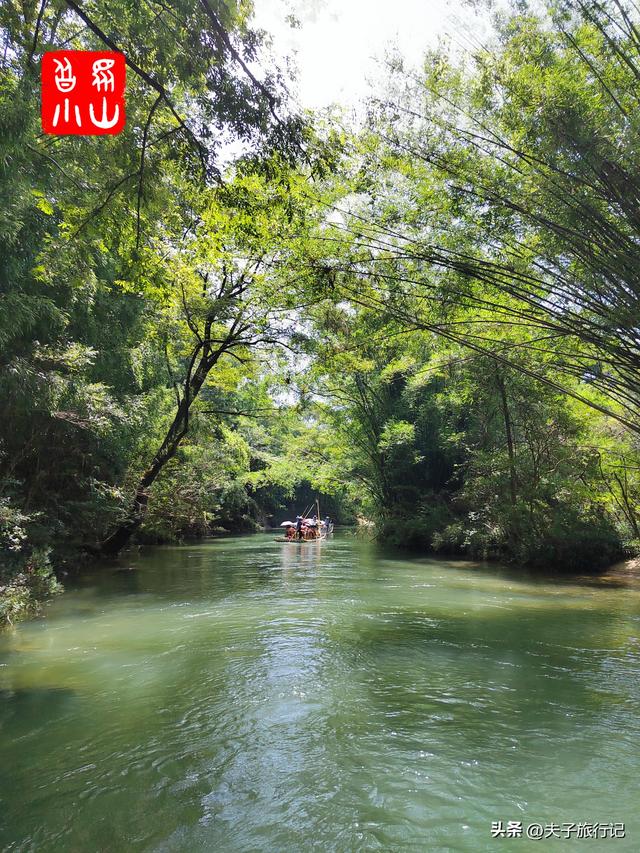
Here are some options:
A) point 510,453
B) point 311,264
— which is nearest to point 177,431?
point 311,264

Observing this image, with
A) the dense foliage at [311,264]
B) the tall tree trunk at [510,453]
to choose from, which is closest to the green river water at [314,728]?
the dense foliage at [311,264]

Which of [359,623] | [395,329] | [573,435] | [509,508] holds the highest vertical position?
[395,329]

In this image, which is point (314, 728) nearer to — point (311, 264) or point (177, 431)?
point (311, 264)

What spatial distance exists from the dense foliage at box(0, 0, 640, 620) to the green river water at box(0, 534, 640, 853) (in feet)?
9.35

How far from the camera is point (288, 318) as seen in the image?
41.1 feet

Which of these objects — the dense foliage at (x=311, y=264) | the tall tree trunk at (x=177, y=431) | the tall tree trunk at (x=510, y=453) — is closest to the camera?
the dense foliage at (x=311, y=264)

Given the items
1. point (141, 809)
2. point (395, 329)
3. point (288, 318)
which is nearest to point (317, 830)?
point (141, 809)

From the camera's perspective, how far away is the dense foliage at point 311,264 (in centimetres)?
421

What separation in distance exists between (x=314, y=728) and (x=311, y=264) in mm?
5408

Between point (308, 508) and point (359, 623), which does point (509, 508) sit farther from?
point (308, 508)

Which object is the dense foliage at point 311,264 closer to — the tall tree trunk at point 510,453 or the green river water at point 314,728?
the tall tree trunk at point 510,453

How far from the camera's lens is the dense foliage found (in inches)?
166

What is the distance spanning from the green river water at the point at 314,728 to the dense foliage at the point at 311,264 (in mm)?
2850

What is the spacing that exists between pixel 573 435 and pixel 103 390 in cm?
1088
